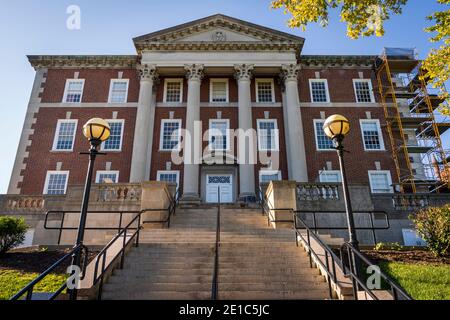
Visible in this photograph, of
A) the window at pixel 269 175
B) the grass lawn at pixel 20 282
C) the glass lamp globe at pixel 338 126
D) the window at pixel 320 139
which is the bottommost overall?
the grass lawn at pixel 20 282

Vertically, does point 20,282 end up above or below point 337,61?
below

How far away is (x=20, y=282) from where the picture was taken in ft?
28.8

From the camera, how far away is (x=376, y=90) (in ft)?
95.5

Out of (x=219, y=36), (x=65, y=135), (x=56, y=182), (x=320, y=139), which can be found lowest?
(x=56, y=182)

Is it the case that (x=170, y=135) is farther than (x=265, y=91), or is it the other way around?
(x=265, y=91)

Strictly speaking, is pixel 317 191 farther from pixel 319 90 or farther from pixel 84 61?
pixel 84 61

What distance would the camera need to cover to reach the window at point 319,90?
94.3 feet

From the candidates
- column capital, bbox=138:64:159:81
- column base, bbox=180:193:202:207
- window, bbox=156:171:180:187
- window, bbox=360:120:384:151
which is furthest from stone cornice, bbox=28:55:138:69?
window, bbox=360:120:384:151

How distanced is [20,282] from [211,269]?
4786mm

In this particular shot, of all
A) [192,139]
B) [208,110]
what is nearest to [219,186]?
[192,139]

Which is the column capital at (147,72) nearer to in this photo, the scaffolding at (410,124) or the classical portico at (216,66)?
the classical portico at (216,66)

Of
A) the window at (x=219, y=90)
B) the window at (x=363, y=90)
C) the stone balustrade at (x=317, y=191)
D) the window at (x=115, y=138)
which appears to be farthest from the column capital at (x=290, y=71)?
the window at (x=115, y=138)

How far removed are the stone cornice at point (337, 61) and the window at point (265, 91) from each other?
3.41 m

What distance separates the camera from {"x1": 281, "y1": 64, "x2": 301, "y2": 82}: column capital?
90.3ft
